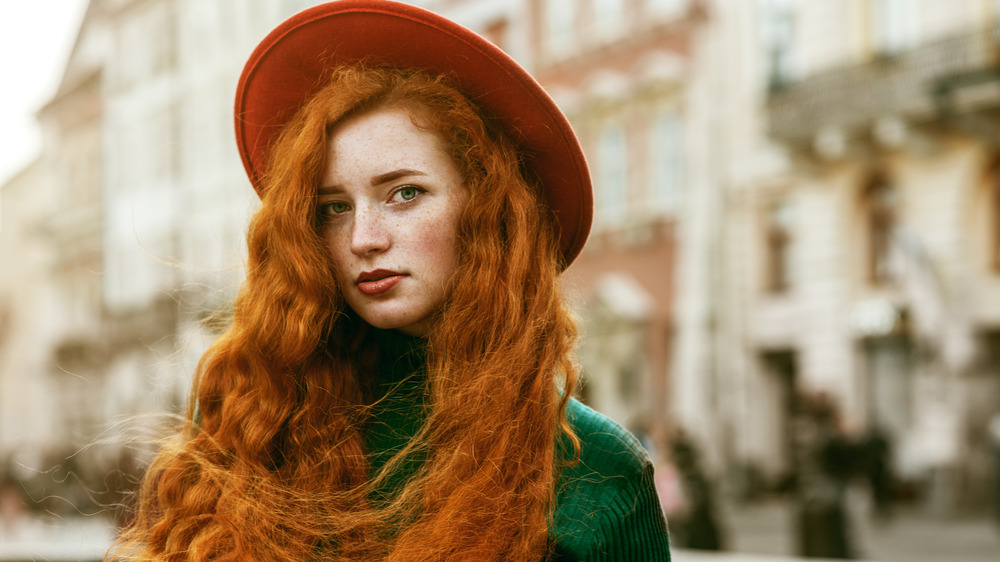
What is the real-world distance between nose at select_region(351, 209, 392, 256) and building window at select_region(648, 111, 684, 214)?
14.1 metres

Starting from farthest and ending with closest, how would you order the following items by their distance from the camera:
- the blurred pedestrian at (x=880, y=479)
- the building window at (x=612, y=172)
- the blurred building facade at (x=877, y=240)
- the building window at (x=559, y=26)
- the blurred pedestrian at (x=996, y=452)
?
the building window at (x=559, y=26)
the building window at (x=612, y=172)
the blurred building facade at (x=877, y=240)
the blurred pedestrian at (x=880, y=479)
the blurred pedestrian at (x=996, y=452)

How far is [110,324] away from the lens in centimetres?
2656

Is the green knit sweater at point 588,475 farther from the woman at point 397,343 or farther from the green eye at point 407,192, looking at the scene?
the green eye at point 407,192

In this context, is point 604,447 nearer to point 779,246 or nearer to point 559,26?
point 779,246

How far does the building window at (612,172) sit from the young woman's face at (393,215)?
14.7m

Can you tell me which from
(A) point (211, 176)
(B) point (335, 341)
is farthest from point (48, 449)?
(B) point (335, 341)

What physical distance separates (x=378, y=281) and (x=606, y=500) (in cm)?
38

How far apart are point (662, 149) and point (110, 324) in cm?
1583

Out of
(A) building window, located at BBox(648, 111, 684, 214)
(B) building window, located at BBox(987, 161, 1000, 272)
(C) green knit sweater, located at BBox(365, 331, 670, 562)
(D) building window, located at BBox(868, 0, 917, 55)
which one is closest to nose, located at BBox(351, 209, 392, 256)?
(C) green knit sweater, located at BBox(365, 331, 670, 562)

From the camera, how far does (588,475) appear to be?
1.38 m

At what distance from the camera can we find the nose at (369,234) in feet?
4.60


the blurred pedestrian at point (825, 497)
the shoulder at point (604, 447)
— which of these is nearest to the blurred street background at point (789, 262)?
the blurred pedestrian at point (825, 497)

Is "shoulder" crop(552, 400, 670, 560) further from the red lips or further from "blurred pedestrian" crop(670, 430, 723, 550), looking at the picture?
"blurred pedestrian" crop(670, 430, 723, 550)

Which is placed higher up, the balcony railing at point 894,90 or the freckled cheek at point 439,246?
the balcony railing at point 894,90
